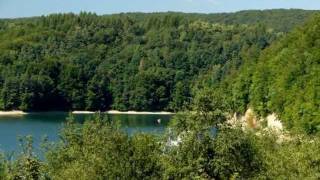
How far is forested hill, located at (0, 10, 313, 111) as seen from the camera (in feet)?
500

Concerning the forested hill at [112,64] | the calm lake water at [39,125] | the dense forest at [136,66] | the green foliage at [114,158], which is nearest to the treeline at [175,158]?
the green foliage at [114,158]

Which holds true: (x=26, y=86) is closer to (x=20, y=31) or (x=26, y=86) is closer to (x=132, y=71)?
(x=132, y=71)

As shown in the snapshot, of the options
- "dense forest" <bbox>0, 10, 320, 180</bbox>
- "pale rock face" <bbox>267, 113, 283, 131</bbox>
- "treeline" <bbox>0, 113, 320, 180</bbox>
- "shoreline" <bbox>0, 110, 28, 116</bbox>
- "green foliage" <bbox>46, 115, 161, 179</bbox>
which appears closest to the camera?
"treeline" <bbox>0, 113, 320, 180</bbox>

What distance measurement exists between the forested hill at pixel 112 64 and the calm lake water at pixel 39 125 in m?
7.40

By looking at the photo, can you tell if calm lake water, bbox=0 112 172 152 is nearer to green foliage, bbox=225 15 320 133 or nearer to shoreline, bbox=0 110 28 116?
shoreline, bbox=0 110 28 116

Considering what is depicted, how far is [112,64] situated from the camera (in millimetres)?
175375

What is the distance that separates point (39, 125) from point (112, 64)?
2462 inches

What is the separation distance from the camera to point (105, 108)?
157 meters

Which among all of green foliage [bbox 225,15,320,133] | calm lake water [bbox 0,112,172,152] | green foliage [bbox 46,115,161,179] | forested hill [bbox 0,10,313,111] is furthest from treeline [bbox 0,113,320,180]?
forested hill [bbox 0,10,313,111]

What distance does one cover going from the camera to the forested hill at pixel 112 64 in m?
152

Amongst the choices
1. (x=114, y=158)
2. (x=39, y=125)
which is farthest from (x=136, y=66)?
(x=114, y=158)

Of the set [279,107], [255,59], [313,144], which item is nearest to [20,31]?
[255,59]

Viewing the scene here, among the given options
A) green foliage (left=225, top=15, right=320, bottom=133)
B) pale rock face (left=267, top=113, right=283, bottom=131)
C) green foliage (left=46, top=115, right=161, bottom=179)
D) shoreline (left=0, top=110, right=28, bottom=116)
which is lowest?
shoreline (left=0, top=110, right=28, bottom=116)

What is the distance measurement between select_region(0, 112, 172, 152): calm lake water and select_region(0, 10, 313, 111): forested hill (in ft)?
24.3
